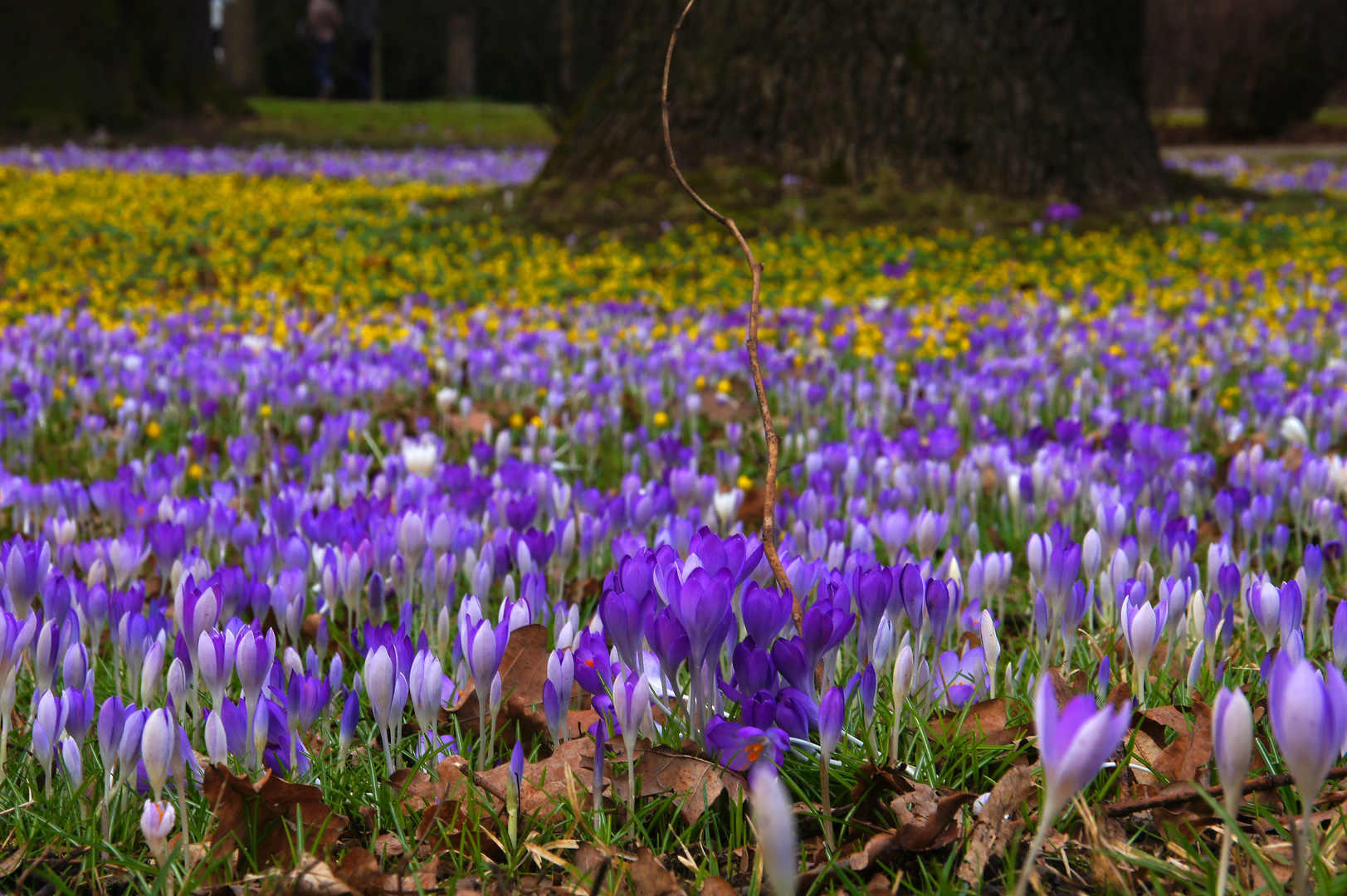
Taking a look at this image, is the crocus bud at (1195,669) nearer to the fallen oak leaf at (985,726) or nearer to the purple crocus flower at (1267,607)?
the purple crocus flower at (1267,607)

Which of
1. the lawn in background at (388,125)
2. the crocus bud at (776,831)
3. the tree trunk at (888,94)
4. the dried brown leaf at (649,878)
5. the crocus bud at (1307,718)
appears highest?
the lawn in background at (388,125)

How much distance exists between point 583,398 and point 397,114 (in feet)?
106

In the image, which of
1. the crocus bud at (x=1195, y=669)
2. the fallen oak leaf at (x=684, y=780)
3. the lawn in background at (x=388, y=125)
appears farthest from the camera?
the lawn in background at (x=388, y=125)

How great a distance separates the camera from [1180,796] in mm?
1439

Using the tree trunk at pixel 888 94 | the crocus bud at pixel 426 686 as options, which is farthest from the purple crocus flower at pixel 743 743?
the tree trunk at pixel 888 94

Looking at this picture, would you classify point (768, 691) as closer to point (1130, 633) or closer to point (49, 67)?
point (1130, 633)

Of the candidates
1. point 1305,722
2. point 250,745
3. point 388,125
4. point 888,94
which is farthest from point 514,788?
point 388,125

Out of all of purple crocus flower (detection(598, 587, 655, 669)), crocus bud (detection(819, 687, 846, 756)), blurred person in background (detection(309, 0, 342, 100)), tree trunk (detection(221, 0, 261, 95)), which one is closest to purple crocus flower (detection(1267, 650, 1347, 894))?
crocus bud (detection(819, 687, 846, 756))

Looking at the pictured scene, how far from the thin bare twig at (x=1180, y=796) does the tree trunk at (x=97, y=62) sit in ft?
83.2

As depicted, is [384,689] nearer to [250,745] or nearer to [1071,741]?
[250,745]

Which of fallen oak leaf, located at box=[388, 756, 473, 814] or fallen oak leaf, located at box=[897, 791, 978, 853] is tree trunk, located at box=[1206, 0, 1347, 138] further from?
fallen oak leaf, located at box=[388, 756, 473, 814]

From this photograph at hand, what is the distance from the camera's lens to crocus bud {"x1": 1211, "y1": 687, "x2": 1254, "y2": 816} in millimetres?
1062

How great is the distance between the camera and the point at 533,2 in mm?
28281

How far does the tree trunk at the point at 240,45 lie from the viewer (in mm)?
37781
